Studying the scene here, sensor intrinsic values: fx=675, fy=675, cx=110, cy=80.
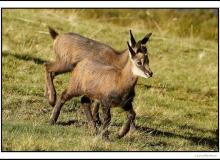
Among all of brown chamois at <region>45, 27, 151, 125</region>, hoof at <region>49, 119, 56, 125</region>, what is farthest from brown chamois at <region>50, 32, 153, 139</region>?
brown chamois at <region>45, 27, 151, 125</region>

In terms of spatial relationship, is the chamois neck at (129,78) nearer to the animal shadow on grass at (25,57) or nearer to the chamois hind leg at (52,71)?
the chamois hind leg at (52,71)

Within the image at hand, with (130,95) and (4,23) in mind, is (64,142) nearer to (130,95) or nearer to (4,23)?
(130,95)

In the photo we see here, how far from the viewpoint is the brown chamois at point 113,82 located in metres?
11.1

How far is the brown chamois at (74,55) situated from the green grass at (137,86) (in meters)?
0.46

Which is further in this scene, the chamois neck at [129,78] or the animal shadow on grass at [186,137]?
the animal shadow on grass at [186,137]

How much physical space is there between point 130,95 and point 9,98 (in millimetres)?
3407

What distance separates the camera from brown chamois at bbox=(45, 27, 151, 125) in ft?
42.9

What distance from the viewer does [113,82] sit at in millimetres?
11391

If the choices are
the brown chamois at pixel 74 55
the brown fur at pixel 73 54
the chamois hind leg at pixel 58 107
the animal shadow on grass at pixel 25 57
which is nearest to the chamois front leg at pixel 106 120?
the chamois hind leg at pixel 58 107

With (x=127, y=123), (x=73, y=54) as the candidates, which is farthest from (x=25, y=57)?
(x=127, y=123)

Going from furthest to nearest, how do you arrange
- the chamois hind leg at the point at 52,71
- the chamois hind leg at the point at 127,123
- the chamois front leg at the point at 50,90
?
the chamois hind leg at the point at 52,71, the chamois front leg at the point at 50,90, the chamois hind leg at the point at 127,123

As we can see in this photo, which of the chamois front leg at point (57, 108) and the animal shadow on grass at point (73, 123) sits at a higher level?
the chamois front leg at point (57, 108)

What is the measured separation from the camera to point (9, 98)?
45.1 feet

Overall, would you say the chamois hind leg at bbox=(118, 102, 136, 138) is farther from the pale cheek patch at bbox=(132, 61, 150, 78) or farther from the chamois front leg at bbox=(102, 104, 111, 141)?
the pale cheek patch at bbox=(132, 61, 150, 78)
